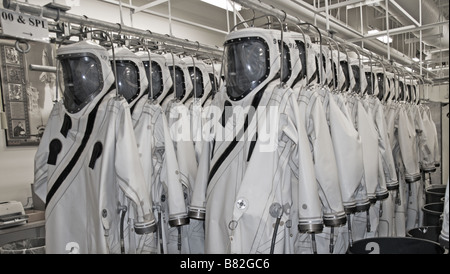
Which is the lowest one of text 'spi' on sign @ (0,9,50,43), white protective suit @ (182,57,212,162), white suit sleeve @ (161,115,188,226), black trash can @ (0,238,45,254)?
black trash can @ (0,238,45,254)

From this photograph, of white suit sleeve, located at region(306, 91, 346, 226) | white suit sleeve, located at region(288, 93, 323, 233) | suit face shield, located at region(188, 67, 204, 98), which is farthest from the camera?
suit face shield, located at region(188, 67, 204, 98)

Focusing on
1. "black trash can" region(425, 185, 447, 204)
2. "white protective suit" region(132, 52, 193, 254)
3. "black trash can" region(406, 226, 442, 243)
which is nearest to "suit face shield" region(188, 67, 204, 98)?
"white protective suit" region(132, 52, 193, 254)

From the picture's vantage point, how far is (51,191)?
6.86 feet

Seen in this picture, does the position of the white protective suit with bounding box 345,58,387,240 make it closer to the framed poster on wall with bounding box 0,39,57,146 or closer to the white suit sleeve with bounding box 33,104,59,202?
the white suit sleeve with bounding box 33,104,59,202

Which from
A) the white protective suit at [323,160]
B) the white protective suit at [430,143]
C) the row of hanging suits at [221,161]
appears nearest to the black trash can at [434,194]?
the white protective suit at [430,143]

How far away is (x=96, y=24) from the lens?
2188 mm

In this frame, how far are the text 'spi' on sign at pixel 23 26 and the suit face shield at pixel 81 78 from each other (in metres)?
0.22

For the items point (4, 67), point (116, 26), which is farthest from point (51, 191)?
point (4, 67)

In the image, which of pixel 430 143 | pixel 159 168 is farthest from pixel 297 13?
pixel 159 168

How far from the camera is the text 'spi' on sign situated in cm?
171

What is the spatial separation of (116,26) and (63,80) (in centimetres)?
49

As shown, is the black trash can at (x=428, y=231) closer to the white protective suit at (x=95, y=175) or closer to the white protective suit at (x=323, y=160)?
the white protective suit at (x=323, y=160)

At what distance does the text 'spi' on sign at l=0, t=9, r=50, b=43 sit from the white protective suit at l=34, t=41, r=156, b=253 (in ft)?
0.65
